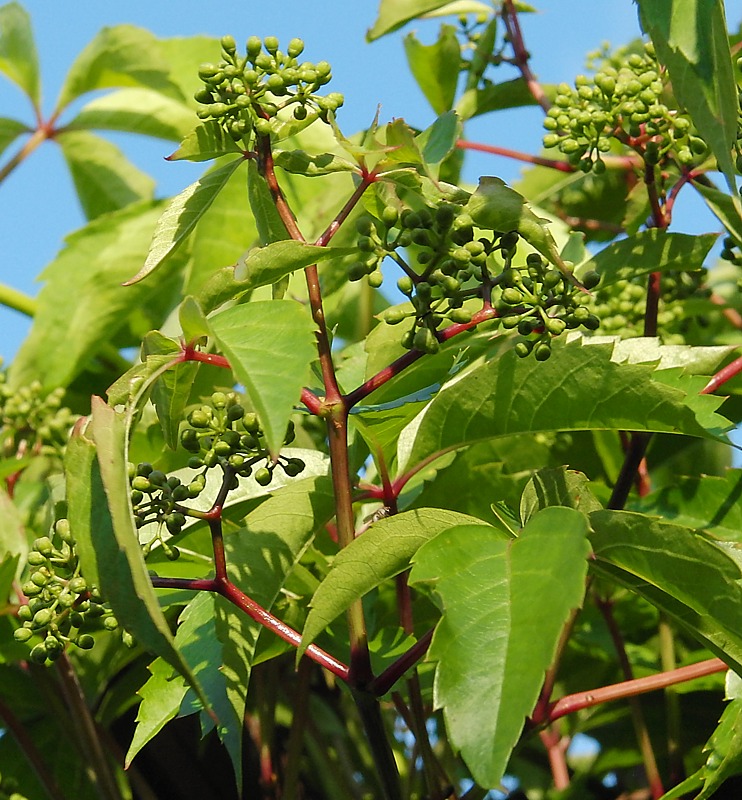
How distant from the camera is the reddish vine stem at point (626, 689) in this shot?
0.90 meters

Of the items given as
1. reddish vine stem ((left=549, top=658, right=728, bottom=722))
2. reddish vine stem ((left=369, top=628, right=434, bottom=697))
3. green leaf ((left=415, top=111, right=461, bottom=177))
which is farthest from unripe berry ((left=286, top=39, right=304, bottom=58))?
reddish vine stem ((left=549, top=658, right=728, bottom=722))

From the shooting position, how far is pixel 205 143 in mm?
787

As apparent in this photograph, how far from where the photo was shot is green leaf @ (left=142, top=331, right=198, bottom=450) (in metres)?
0.77

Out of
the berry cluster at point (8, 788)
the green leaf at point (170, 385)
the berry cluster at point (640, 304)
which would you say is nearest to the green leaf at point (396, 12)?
the berry cluster at point (640, 304)

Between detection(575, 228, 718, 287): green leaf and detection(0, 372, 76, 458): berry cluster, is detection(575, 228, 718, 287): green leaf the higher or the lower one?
the lower one

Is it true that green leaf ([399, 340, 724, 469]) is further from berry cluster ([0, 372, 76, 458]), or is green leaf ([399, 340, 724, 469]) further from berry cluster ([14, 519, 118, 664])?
berry cluster ([0, 372, 76, 458])

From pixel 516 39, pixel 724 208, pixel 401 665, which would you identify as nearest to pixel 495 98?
pixel 516 39

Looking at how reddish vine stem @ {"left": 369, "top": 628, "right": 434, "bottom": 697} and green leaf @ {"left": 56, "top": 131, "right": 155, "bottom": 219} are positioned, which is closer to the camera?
reddish vine stem @ {"left": 369, "top": 628, "right": 434, "bottom": 697}

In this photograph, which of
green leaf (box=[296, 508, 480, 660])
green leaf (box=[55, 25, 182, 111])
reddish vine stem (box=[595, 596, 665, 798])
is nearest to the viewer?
green leaf (box=[296, 508, 480, 660])

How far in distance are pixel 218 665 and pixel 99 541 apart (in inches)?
6.6

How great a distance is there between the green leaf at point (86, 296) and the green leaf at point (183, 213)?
890 millimetres

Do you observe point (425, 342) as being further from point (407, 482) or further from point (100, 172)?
point (100, 172)

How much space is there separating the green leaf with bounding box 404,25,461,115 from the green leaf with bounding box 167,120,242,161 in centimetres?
80

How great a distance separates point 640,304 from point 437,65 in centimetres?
49
